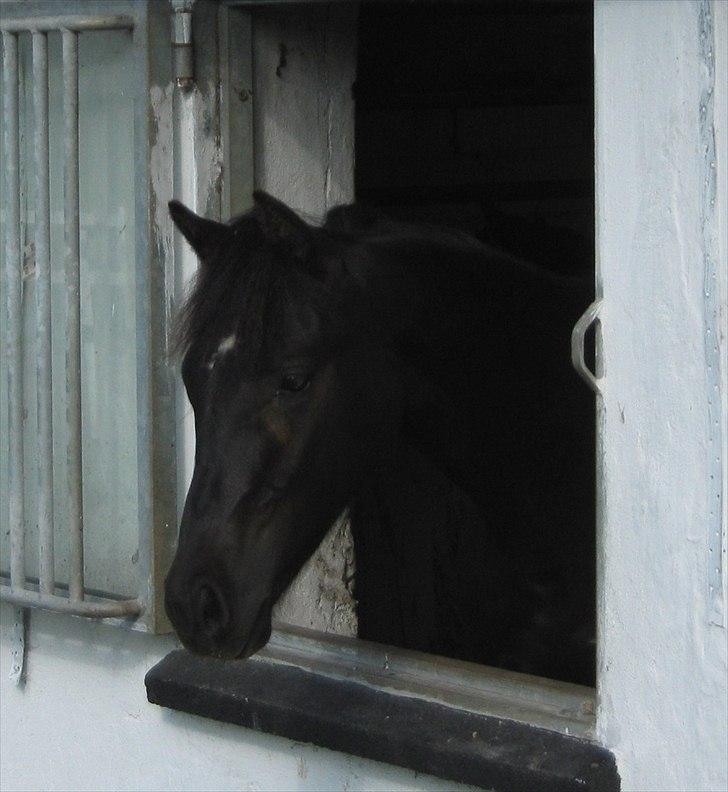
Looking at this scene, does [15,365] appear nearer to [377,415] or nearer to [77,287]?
[77,287]

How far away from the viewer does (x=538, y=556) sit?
9.34 feet

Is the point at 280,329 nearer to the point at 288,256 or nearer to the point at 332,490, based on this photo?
the point at 288,256

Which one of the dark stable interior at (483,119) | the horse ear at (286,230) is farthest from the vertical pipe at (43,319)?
the dark stable interior at (483,119)

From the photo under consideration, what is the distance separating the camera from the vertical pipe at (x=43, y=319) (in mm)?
2773

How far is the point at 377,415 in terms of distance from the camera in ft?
8.07

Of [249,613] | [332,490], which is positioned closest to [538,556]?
[332,490]

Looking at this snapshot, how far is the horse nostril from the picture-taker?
6.89ft

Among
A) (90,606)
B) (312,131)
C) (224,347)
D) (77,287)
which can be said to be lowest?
(90,606)

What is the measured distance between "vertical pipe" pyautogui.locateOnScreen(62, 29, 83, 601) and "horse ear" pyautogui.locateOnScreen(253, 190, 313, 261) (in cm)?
60

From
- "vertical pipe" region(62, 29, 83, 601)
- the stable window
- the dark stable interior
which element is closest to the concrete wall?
the stable window

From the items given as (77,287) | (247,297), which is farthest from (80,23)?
(247,297)

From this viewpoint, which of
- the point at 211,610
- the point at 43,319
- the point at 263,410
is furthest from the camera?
the point at 43,319

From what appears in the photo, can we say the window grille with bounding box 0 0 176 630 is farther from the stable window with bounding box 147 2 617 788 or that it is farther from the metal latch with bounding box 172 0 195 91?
the stable window with bounding box 147 2 617 788

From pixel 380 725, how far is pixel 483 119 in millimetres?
3611
